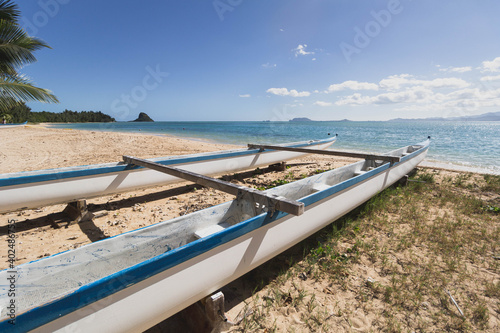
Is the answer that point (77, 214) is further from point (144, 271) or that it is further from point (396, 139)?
point (396, 139)

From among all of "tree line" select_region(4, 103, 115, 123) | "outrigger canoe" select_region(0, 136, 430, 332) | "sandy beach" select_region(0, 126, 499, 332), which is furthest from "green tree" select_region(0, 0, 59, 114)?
"tree line" select_region(4, 103, 115, 123)

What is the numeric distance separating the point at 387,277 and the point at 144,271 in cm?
249

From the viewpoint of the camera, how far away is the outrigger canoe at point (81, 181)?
2840 millimetres

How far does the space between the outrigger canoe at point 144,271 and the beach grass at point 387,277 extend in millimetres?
440

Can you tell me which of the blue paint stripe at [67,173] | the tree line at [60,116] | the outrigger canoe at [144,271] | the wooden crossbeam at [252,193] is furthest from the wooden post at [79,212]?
the tree line at [60,116]

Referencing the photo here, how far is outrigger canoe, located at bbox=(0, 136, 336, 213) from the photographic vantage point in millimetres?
2840

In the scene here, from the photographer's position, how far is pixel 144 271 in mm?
1277

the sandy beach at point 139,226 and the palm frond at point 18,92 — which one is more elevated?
Answer: the palm frond at point 18,92

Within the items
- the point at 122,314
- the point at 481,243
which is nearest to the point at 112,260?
the point at 122,314

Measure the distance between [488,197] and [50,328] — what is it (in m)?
7.34

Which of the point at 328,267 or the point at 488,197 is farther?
the point at 488,197

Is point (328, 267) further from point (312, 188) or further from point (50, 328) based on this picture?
point (50, 328)

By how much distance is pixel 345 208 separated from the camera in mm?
3125

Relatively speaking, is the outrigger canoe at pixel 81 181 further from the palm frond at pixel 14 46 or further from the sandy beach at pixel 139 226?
the palm frond at pixel 14 46
